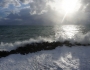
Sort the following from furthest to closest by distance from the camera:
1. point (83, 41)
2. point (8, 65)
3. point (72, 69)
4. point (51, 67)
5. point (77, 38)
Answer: point (77, 38) → point (83, 41) → point (8, 65) → point (51, 67) → point (72, 69)

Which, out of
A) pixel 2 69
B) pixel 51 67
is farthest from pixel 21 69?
pixel 51 67

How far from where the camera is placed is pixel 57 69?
842cm

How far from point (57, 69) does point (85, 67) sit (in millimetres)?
2303

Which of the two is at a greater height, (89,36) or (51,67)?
(89,36)

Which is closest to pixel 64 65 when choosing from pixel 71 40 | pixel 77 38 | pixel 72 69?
pixel 72 69

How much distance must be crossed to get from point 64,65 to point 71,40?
39.5 feet

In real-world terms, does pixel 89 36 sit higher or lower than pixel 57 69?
higher

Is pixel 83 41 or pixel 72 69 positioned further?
pixel 83 41

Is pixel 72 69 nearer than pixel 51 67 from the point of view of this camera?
Yes

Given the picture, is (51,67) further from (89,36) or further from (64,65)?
(89,36)

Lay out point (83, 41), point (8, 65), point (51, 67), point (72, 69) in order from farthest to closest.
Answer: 1. point (83, 41)
2. point (8, 65)
3. point (51, 67)
4. point (72, 69)

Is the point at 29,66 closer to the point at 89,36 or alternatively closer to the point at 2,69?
the point at 2,69

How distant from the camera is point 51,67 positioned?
8898mm

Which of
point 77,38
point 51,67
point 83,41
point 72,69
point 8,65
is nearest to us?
point 72,69
